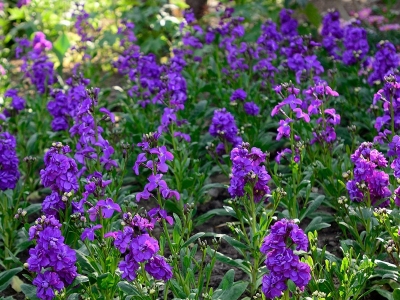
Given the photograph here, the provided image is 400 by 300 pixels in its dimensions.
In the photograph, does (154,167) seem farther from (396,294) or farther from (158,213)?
(396,294)

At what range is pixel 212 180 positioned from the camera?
16.8 feet

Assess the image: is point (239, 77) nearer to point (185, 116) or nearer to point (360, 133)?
point (185, 116)

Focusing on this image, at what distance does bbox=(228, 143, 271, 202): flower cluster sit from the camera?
3299mm

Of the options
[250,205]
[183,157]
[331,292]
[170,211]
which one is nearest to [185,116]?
[183,157]

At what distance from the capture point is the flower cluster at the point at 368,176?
3387mm

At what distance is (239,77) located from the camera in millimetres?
5789

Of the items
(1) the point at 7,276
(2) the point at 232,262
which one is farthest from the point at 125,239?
(1) the point at 7,276

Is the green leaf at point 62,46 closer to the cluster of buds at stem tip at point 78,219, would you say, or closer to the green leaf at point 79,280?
the cluster of buds at stem tip at point 78,219

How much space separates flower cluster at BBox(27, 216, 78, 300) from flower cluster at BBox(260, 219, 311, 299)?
0.89 meters

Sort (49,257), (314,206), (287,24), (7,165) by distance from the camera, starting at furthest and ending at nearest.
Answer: (287,24), (7,165), (314,206), (49,257)

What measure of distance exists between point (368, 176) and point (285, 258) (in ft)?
3.02

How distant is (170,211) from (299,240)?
6.14 feet

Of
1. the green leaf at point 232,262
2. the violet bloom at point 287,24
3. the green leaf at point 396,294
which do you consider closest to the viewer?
the green leaf at point 396,294

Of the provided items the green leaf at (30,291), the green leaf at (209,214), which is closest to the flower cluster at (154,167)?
the green leaf at (30,291)
